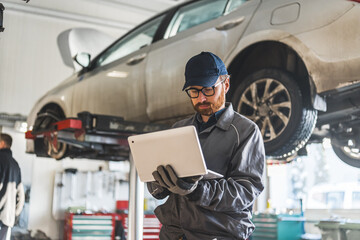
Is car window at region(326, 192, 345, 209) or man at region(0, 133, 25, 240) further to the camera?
car window at region(326, 192, 345, 209)

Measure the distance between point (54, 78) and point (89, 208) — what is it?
201cm

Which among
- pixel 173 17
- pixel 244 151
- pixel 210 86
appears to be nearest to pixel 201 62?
pixel 210 86

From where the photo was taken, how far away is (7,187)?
234cm

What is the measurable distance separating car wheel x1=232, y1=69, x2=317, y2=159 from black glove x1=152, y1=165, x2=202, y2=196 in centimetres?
134

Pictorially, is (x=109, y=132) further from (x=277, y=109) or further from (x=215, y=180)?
(x=215, y=180)

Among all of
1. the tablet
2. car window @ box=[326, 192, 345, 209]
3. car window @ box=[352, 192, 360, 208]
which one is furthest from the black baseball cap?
car window @ box=[326, 192, 345, 209]

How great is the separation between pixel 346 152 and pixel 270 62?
1.15m

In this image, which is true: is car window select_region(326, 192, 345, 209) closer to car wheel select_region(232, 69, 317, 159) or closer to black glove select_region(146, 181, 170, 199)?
car wheel select_region(232, 69, 317, 159)

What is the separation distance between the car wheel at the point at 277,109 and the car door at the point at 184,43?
0.26m

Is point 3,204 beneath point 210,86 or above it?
beneath

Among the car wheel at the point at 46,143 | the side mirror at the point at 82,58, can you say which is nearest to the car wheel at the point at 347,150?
the side mirror at the point at 82,58

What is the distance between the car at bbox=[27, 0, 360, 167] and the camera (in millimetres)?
2238

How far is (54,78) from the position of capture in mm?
6277

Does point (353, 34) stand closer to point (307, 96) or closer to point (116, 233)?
point (307, 96)
